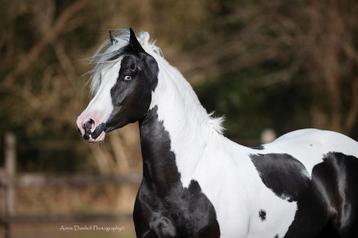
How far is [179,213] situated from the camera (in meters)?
4.12

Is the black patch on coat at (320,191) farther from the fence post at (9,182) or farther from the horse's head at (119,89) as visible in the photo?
the fence post at (9,182)

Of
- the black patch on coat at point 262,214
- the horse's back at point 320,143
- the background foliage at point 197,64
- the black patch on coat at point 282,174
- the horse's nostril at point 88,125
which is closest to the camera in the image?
the horse's nostril at point 88,125

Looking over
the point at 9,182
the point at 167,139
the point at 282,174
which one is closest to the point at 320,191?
the point at 282,174

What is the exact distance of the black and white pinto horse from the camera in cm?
413

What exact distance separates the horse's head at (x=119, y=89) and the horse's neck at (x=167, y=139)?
0.24 ft

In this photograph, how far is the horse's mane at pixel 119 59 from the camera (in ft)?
14.0

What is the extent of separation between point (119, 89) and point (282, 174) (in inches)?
50.7

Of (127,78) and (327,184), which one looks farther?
(327,184)

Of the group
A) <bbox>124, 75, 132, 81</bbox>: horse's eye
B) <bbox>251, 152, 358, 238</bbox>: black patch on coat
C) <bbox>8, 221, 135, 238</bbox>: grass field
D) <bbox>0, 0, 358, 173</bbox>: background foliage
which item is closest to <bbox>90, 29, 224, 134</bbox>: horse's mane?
<bbox>124, 75, 132, 81</bbox>: horse's eye

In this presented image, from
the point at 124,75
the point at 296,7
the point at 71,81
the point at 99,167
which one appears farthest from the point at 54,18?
the point at 124,75

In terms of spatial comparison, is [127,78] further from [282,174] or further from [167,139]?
[282,174]

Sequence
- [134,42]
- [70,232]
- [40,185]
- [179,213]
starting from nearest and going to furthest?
[179,213] → [134,42] → [40,185] → [70,232]

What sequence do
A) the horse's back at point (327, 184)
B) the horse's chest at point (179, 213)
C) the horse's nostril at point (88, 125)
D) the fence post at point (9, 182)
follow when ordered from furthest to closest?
the fence post at point (9, 182), the horse's back at point (327, 184), the horse's chest at point (179, 213), the horse's nostril at point (88, 125)

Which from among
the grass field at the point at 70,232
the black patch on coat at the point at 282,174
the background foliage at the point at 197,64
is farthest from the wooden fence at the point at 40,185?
the black patch on coat at the point at 282,174
